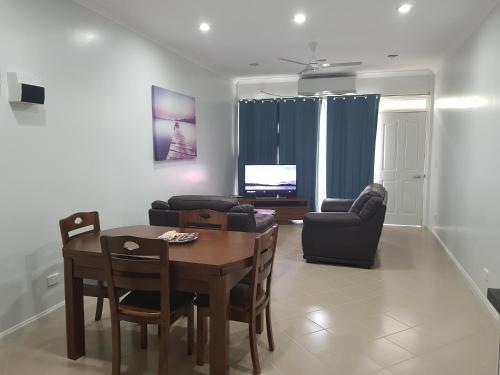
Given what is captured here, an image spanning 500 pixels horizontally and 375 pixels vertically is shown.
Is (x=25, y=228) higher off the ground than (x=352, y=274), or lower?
higher

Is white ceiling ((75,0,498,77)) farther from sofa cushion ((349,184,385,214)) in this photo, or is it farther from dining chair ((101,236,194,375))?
dining chair ((101,236,194,375))

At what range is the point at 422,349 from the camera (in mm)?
2512

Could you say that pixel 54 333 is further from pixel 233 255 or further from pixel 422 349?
pixel 422 349

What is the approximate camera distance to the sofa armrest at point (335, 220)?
4.21 m

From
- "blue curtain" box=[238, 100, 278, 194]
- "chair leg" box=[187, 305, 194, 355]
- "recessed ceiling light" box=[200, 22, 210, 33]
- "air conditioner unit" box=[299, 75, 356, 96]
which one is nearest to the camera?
"chair leg" box=[187, 305, 194, 355]

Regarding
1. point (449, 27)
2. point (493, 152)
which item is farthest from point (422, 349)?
point (449, 27)

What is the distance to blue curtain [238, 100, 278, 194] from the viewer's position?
7094 mm

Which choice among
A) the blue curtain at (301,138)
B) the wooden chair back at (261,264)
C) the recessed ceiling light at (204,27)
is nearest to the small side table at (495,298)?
the wooden chair back at (261,264)

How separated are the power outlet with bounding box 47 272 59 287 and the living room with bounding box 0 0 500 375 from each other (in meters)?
0.04

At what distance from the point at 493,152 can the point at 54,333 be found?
3.81 metres

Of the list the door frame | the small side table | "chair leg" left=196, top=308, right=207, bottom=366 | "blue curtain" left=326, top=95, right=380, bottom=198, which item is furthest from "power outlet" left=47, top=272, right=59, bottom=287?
the door frame

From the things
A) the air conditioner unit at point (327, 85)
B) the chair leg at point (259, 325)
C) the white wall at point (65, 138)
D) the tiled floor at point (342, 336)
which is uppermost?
the air conditioner unit at point (327, 85)

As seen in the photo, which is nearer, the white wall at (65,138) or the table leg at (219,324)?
the table leg at (219,324)

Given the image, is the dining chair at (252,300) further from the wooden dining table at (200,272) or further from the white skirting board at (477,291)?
the white skirting board at (477,291)
